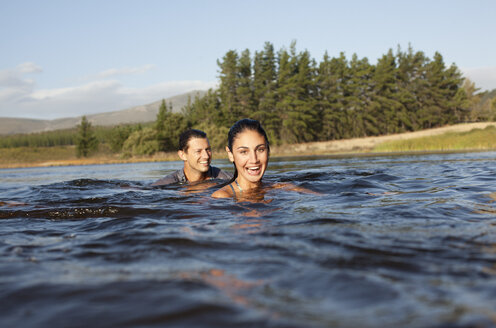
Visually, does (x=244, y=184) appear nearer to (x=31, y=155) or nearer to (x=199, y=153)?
(x=199, y=153)

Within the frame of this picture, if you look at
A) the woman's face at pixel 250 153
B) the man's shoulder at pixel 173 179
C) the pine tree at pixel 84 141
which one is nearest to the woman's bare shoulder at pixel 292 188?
the woman's face at pixel 250 153

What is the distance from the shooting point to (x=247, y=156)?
17.0 feet

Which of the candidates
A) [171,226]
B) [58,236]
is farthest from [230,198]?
[58,236]

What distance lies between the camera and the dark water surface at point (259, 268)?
172cm

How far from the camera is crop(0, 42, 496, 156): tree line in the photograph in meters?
66.8

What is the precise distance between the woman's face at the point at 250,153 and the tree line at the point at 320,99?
58.2 metres

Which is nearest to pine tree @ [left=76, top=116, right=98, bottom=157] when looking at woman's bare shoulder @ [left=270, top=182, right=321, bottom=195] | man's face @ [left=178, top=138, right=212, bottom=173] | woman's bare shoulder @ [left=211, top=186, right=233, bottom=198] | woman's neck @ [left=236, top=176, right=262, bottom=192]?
man's face @ [left=178, top=138, right=212, bottom=173]

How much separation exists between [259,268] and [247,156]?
2.92 meters

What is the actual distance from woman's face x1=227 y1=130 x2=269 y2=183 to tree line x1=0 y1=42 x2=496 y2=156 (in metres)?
58.2

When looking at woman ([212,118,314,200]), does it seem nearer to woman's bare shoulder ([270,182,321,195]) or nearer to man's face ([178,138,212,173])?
woman's bare shoulder ([270,182,321,195])

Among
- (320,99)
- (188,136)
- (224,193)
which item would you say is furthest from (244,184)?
(320,99)

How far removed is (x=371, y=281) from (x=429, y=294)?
296 millimetres

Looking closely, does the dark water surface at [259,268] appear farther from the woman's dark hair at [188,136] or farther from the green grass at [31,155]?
the green grass at [31,155]

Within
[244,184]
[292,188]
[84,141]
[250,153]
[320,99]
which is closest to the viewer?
[250,153]
